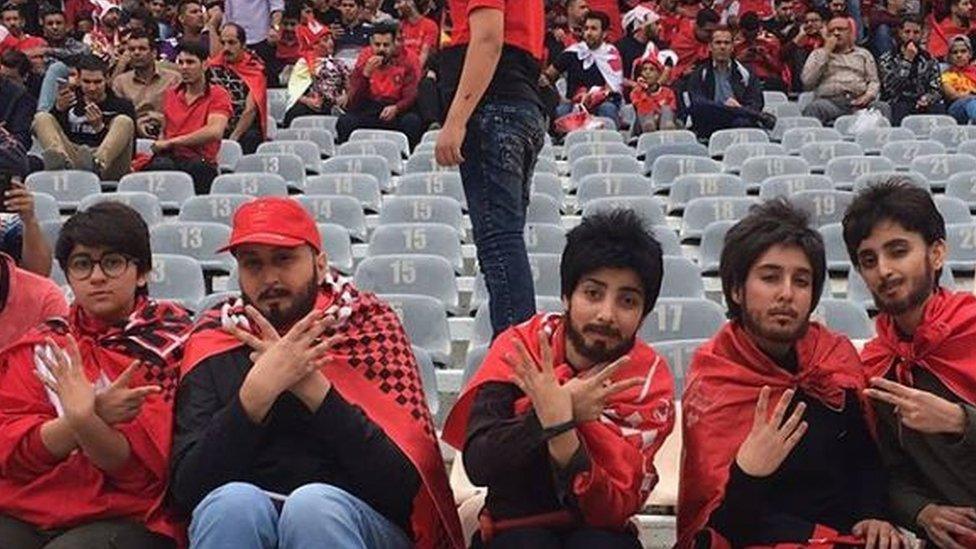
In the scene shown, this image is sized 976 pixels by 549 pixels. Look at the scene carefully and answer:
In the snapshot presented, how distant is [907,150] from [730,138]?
1.15 m

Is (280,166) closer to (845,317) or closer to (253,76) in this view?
(253,76)

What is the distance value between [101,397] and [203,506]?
1.19 feet

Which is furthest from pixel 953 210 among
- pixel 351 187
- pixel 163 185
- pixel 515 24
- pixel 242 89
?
pixel 242 89

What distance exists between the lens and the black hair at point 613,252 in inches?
118

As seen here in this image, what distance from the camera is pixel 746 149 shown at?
7.92m

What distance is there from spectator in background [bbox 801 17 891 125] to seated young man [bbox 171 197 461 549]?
23.1 ft

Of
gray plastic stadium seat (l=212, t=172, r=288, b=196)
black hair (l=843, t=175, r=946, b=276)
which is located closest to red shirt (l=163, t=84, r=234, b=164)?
gray plastic stadium seat (l=212, t=172, r=288, b=196)

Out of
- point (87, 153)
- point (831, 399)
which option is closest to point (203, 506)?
point (831, 399)

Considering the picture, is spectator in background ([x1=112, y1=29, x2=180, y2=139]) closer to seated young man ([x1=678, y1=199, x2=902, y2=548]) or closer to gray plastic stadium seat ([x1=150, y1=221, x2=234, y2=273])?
gray plastic stadium seat ([x1=150, y1=221, x2=234, y2=273])

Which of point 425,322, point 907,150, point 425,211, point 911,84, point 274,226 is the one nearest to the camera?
point 274,226

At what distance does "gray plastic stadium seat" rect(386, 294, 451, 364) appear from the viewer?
4574 millimetres

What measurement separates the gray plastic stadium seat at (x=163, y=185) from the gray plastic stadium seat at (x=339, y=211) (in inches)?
41.3

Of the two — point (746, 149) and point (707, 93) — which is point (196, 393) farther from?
point (707, 93)

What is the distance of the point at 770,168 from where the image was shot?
725cm
